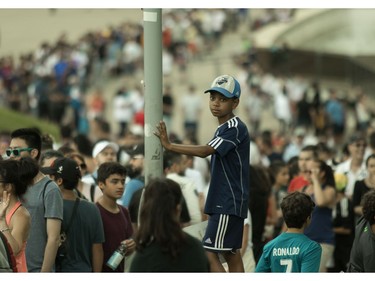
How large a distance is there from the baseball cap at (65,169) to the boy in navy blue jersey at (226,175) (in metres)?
1.16

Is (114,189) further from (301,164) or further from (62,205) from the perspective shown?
(301,164)

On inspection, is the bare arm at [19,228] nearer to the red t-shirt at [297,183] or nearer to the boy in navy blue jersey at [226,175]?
the boy in navy blue jersey at [226,175]

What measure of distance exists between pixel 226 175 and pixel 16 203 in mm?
1613

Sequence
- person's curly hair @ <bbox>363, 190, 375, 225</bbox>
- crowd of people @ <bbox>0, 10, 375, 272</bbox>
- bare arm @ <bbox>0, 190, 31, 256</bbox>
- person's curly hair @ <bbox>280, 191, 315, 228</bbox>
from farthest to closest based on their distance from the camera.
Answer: person's curly hair @ <bbox>363, 190, 375, 225</bbox> < person's curly hair @ <bbox>280, 191, 315, 228</bbox> < bare arm @ <bbox>0, 190, 31, 256</bbox> < crowd of people @ <bbox>0, 10, 375, 272</bbox>

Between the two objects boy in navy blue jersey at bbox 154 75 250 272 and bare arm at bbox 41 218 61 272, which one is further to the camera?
boy in navy blue jersey at bbox 154 75 250 272

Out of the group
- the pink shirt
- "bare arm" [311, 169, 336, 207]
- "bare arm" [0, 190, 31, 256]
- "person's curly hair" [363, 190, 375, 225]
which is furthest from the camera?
"bare arm" [311, 169, 336, 207]

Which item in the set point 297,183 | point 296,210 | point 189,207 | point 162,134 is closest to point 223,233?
point 296,210

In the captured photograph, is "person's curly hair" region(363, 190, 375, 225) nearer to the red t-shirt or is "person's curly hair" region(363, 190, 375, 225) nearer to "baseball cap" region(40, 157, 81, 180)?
"baseball cap" region(40, 157, 81, 180)

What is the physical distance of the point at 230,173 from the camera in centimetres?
923

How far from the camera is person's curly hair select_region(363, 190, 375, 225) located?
9.18 meters

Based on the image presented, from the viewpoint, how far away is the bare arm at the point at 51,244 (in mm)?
9047

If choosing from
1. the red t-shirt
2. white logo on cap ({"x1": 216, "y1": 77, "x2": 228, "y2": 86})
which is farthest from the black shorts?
the red t-shirt

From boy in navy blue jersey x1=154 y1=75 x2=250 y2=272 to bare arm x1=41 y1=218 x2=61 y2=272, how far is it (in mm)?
1163

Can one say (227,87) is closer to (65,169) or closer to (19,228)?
(65,169)
